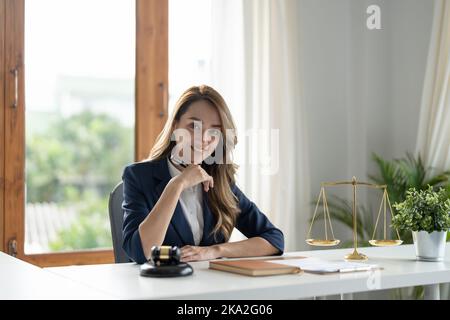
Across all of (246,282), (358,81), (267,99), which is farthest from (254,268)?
(358,81)

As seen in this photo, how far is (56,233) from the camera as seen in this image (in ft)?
12.1

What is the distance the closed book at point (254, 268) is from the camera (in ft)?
5.72

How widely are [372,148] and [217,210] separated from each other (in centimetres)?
231

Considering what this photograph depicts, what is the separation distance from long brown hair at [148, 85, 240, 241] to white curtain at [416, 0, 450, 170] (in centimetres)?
186

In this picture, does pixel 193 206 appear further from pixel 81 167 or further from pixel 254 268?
pixel 81 167

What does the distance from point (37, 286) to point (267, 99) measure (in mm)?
2656

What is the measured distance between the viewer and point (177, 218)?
93.3 inches

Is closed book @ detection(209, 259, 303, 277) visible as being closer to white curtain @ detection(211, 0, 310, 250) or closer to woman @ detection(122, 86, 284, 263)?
woman @ detection(122, 86, 284, 263)

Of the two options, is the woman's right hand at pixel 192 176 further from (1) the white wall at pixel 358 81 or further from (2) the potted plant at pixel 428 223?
(1) the white wall at pixel 358 81

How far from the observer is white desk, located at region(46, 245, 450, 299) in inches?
59.4

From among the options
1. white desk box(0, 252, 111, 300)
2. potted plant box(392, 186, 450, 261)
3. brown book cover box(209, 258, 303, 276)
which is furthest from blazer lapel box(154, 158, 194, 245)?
potted plant box(392, 186, 450, 261)
